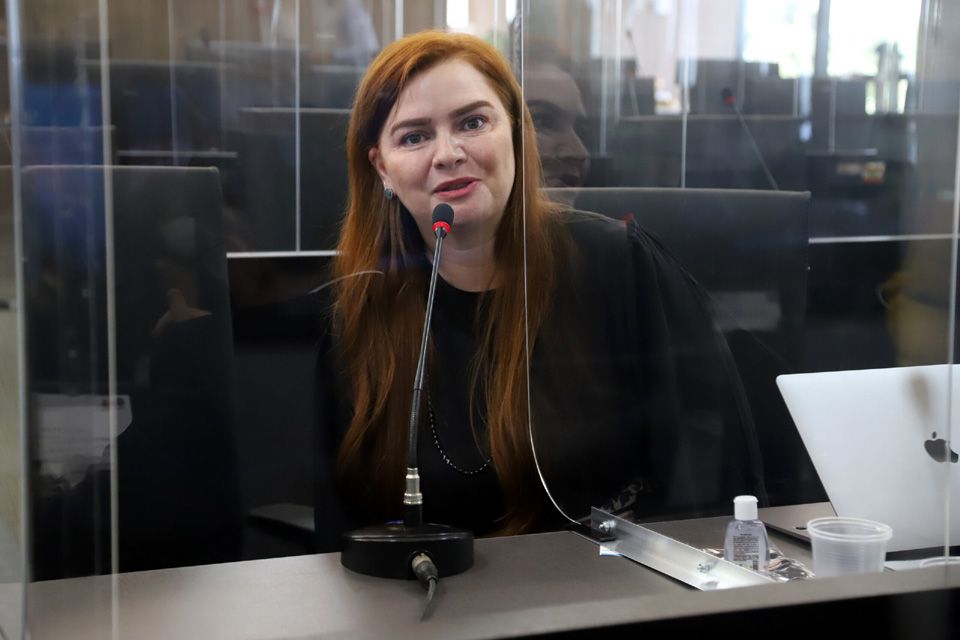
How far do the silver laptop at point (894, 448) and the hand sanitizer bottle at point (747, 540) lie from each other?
0.32 feet

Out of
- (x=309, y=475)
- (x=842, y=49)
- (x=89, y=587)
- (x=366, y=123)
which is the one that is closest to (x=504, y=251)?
(x=366, y=123)

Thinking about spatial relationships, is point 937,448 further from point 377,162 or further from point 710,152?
point 377,162

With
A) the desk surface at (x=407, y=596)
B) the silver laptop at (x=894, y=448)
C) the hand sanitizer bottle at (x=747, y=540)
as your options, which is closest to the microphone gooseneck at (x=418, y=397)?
the desk surface at (x=407, y=596)

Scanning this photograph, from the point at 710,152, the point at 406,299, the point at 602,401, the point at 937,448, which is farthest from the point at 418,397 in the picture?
the point at 937,448

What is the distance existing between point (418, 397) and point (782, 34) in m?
0.70

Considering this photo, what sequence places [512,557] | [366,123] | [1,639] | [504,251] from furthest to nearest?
1. [504,251]
2. [366,123]
3. [512,557]
4. [1,639]

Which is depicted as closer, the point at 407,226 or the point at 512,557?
the point at 512,557

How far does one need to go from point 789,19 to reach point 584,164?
0.35 meters

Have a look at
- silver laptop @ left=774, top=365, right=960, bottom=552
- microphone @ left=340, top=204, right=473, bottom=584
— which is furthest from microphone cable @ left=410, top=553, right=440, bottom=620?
silver laptop @ left=774, top=365, right=960, bottom=552

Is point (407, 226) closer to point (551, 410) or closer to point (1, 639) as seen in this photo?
point (551, 410)

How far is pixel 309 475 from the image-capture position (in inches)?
55.5

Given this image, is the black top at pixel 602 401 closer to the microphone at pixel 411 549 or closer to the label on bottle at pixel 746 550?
the label on bottle at pixel 746 550

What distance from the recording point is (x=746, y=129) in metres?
1.26

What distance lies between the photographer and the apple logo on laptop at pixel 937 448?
1067mm
